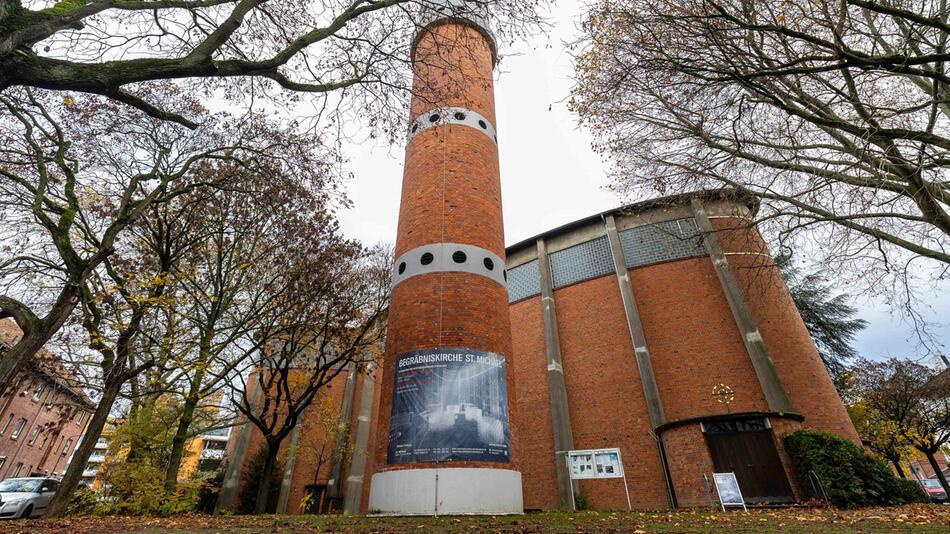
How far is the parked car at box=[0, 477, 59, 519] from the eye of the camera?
46.4 feet

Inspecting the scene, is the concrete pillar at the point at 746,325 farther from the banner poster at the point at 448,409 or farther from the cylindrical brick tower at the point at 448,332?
the banner poster at the point at 448,409

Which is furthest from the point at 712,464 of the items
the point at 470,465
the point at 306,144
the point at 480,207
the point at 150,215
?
the point at 150,215

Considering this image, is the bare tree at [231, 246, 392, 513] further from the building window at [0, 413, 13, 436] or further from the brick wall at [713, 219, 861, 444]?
the building window at [0, 413, 13, 436]

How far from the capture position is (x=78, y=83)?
14.8ft

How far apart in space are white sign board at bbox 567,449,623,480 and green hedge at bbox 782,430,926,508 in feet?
16.0

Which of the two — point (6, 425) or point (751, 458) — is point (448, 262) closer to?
point (751, 458)

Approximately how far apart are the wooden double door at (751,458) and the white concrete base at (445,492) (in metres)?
7.54

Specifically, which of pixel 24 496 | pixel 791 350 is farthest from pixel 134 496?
pixel 791 350

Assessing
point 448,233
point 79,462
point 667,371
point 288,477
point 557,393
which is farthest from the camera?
point 288,477

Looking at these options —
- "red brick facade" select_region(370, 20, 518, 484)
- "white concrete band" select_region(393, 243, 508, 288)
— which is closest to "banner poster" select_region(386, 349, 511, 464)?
"red brick facade" select_region(370, 20, 518, 484)

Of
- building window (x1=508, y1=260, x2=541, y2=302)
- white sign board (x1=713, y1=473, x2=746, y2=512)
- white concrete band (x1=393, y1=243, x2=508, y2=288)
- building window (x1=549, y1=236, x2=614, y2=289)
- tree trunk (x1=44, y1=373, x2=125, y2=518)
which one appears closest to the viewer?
tree trunk (x1=44, y1=373, x2=125, y2=518)

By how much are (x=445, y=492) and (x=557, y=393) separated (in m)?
10.6

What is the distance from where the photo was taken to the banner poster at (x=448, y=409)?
9234 millimetres

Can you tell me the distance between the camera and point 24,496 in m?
14.8
